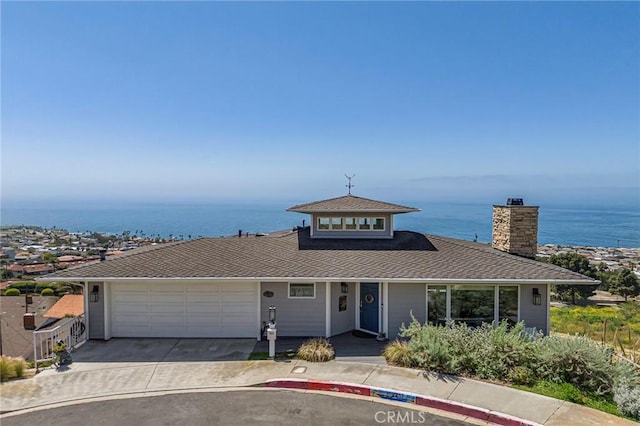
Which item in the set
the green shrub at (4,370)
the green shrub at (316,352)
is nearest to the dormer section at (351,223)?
the green shrub at (316,352)

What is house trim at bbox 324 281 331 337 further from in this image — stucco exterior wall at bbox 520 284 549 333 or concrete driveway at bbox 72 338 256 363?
stucco exterior wall at bbox 520 284 549 333

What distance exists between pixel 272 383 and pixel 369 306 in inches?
194

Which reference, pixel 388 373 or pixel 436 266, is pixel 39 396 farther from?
pixel 436 266

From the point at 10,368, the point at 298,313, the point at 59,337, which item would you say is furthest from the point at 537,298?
the point at 10,368

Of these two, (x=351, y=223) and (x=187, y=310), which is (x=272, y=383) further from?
(x=351, y=223)

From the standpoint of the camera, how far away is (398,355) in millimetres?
10477

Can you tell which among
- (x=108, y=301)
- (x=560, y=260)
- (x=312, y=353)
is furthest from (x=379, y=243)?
(x=560, y=260)

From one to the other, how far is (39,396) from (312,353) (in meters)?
6.14

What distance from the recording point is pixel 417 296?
41.2ft

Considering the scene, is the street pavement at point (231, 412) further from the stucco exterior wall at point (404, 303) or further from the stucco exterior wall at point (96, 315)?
the stucco exterior wall at point (96, 315)

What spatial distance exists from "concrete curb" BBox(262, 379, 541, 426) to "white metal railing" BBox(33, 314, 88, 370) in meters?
6.25

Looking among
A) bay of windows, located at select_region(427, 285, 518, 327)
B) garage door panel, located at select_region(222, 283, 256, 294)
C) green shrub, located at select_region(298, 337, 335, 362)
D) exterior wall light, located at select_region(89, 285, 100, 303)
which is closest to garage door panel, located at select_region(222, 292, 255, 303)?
garage door panel, located at select_region(222, 283, 256, 294)

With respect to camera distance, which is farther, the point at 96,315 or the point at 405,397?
the point at 96,315

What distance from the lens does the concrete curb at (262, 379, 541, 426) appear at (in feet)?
25.2
